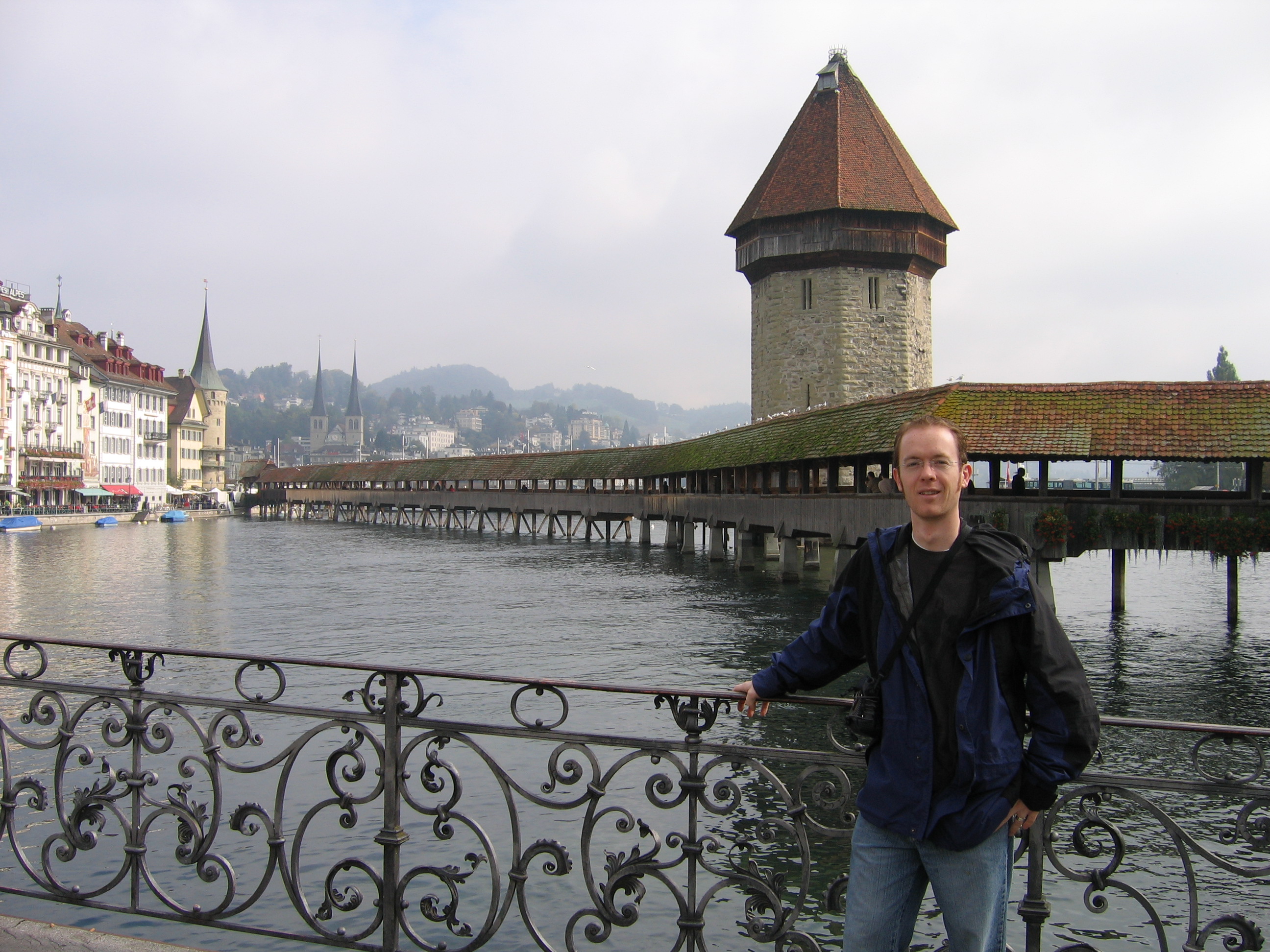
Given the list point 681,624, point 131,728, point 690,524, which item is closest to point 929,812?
point 131,728

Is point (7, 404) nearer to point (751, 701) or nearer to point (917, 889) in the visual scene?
point (751, 701)

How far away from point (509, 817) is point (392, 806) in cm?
546

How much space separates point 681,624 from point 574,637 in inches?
103

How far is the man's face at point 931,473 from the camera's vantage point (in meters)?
2.42

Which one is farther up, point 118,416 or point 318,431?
point 318,431

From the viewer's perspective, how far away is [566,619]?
2145 cm

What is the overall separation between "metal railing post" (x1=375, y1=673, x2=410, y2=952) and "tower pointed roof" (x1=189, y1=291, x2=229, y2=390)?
404 ft

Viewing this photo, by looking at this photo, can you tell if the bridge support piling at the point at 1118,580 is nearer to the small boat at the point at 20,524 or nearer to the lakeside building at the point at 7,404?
the small boat at the point at 20,524

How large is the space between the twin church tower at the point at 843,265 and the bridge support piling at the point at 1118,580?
16573mm

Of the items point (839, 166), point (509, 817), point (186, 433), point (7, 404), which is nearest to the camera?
point (509, 817)

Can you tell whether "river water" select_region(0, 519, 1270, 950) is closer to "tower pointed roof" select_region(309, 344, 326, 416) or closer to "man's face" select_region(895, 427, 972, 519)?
"man's face" select_region(895, 427, 972, 519)

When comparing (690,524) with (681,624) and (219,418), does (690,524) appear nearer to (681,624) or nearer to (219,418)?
(681,624)

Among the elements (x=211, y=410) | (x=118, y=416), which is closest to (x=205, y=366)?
(x=211, y=410)

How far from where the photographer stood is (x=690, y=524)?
3959 centimetres
